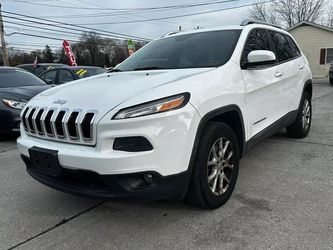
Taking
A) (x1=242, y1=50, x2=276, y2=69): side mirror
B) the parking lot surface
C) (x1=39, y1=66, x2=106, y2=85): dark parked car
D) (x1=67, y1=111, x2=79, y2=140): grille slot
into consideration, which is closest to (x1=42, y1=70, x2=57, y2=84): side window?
(x1=39, y1=66, x2=106, y2=85): dark parked car

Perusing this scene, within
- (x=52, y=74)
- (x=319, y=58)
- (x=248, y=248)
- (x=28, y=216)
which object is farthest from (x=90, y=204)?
(x=319, y=58)

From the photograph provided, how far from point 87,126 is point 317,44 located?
28816mm

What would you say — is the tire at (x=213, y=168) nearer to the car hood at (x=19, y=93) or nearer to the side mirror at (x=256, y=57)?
the side mirror at (x=256, y=57)

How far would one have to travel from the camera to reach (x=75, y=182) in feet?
9.57

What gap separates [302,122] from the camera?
18.4ft

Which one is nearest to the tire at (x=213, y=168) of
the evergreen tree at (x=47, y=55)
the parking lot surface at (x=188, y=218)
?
the parking lot surface at (x=188, y=218)

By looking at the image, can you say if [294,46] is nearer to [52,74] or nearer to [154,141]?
[154,141]

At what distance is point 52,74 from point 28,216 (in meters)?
7.54

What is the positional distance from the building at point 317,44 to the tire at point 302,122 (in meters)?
23.9

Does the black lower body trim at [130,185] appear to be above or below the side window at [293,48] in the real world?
below

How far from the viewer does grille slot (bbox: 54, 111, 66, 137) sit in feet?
9.39

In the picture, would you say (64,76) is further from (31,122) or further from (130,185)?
(130,185)

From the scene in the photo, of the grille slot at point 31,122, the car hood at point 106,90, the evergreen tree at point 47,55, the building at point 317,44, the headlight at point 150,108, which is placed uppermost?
the car hood at point 106,90

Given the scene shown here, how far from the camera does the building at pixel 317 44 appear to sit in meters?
27.4
